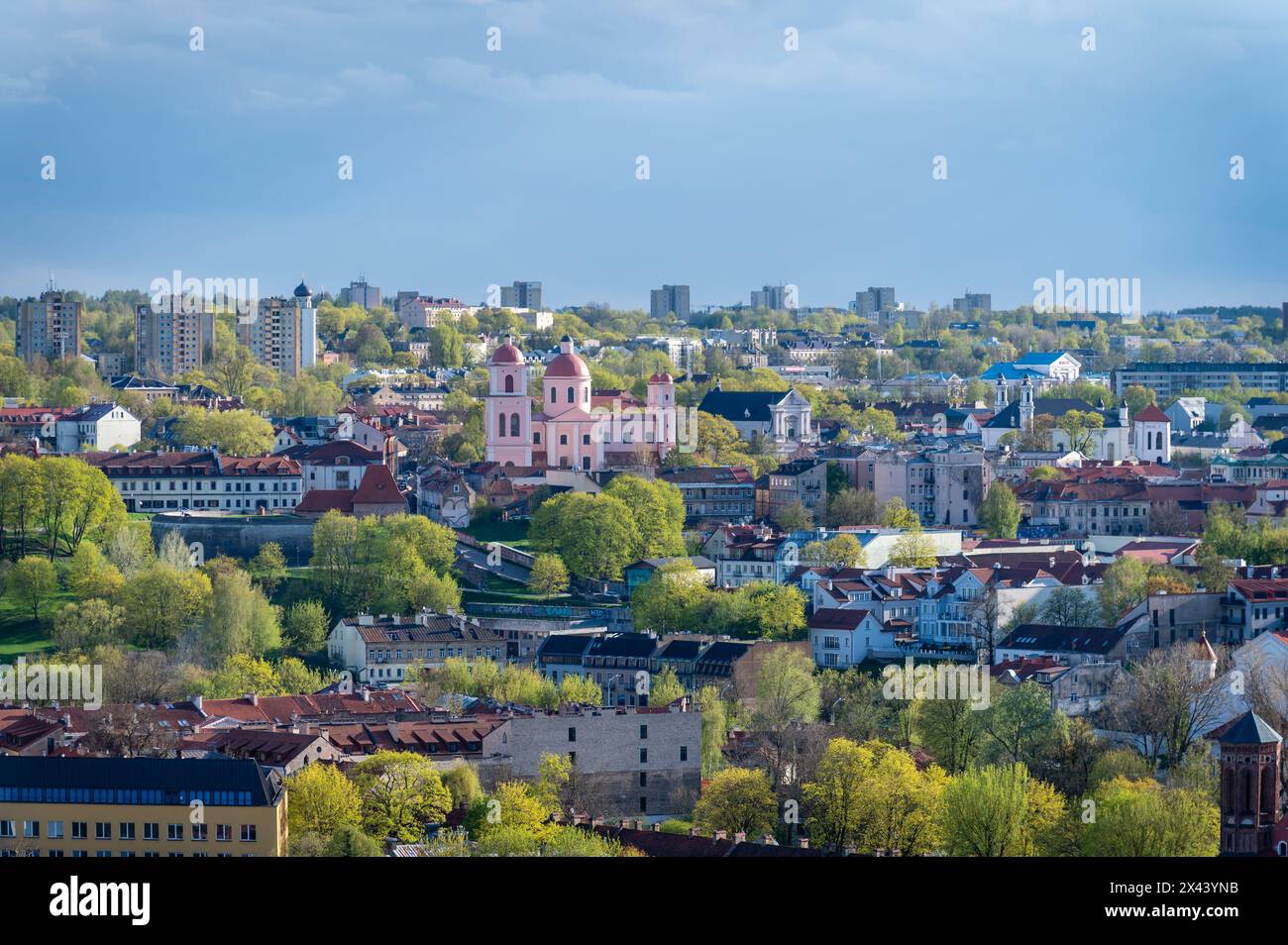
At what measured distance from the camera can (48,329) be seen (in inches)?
3489

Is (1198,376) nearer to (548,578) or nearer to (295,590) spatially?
(548,578)

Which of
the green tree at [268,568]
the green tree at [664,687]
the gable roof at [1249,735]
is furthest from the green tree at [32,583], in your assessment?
the gable roof at [1249,735]

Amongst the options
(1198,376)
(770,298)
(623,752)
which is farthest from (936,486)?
(770,298)

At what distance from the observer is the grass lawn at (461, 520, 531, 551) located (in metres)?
44.8

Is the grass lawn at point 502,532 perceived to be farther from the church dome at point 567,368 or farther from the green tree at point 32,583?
the green tree at point 32,583

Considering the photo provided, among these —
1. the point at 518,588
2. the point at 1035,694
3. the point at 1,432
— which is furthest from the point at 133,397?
the point at 1035,694

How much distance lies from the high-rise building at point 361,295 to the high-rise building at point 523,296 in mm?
6061

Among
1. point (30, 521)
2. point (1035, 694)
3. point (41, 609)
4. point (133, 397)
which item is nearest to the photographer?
point (1035, 694)

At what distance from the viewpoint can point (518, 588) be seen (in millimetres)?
41156

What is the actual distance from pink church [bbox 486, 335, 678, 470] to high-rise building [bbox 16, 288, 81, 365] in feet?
124

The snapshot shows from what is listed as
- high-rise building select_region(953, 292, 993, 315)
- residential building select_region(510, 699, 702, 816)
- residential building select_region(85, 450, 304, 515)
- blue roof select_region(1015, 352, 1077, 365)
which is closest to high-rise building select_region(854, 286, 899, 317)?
high-rise building select_region(953, 292, 993, 315)
